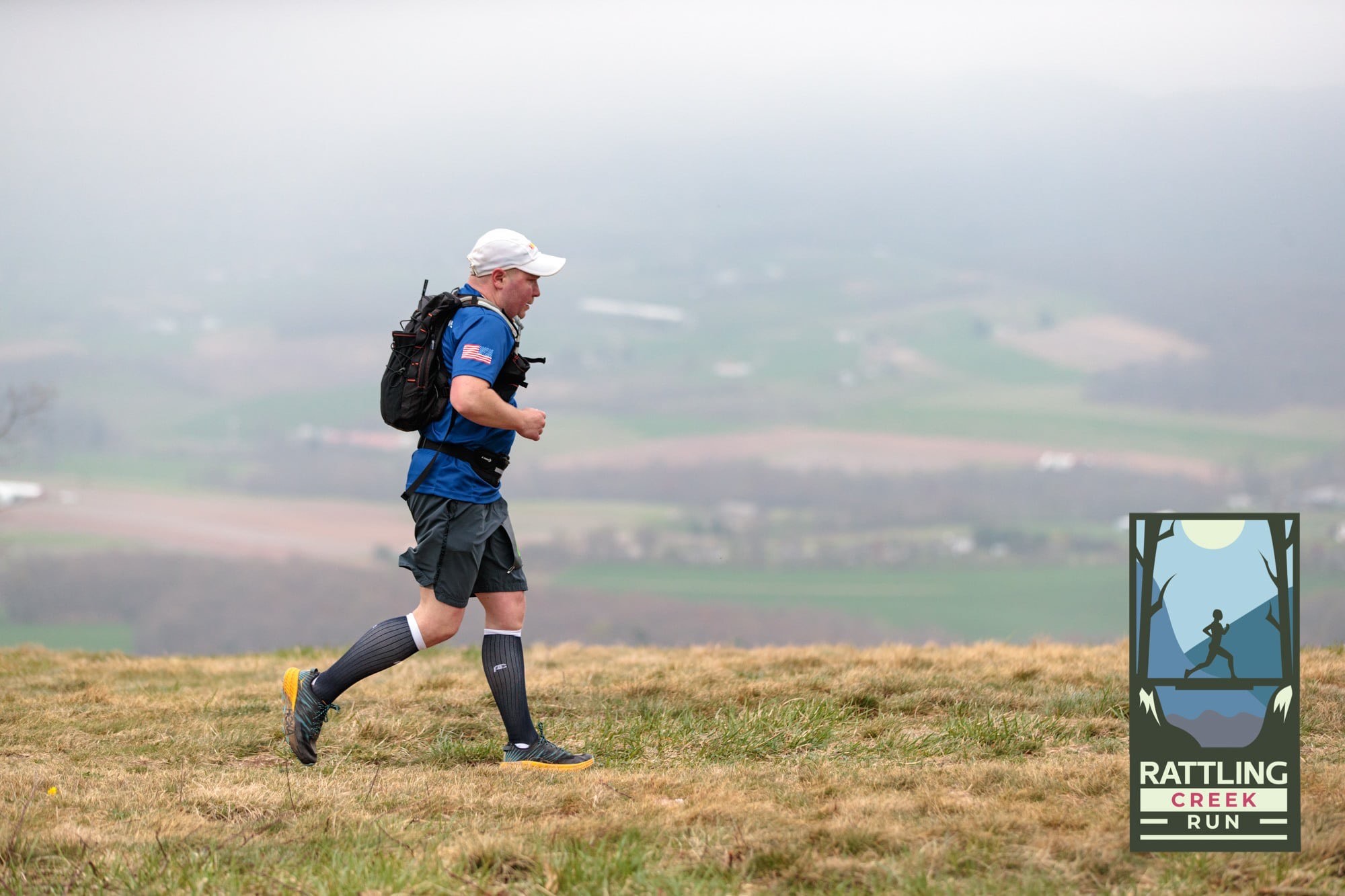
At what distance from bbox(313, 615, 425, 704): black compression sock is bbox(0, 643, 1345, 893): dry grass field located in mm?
404

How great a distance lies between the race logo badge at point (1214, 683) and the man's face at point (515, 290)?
2.93m

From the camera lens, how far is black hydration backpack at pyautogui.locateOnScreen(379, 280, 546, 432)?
5348 millimetres

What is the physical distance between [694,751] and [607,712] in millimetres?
1180

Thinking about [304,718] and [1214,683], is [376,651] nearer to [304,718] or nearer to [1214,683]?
[304,718]

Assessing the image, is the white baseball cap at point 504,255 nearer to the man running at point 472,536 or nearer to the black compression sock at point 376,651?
the man running at point 472,536

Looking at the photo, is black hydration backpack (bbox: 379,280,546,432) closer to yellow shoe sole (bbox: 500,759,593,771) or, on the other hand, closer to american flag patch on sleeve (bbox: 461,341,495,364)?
american flag patch on sleeve (bbox: 461,341,495,364)

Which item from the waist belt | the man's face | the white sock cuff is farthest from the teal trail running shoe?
the man's face

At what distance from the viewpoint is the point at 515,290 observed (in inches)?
216

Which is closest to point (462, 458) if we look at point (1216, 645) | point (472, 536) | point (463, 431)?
point (463, 431)

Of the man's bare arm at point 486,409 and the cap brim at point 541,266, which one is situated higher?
the cap brim at point 541,266

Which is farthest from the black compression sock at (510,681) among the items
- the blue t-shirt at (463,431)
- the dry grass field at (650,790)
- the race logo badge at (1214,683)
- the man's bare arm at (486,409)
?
the race logo badge at (1214,683)

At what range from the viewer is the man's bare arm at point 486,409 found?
5133 mm

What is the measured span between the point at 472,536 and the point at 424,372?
730 mm

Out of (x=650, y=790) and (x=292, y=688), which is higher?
(x=292, y=688)
